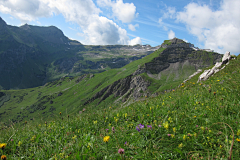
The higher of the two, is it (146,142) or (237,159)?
(237,159)

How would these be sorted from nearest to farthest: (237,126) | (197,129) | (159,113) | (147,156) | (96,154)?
(147,156) < (96,154) < (237,126) < (197,129) < (159,113)

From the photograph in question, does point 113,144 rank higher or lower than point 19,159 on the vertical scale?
higher

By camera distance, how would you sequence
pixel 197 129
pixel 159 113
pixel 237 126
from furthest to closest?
pixel 159 113, pixel 197 129, pixel 237 126

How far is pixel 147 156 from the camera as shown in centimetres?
311

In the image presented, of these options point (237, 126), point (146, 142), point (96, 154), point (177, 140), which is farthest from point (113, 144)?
point (237, 126)

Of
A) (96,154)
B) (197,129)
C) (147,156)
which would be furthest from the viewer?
(197,129)

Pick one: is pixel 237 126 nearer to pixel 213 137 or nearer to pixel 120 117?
pixel 213 137

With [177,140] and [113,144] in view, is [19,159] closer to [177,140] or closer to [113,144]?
[113,144]

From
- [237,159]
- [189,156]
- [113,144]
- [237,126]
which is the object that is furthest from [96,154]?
[237,126]

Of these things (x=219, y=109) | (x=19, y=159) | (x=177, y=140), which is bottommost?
(x=19, y=159)

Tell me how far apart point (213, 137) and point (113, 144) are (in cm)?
286

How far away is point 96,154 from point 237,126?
14.1 feet

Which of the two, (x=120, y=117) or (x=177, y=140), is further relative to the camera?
(x=120, y=117)

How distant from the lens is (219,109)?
5258 mm
